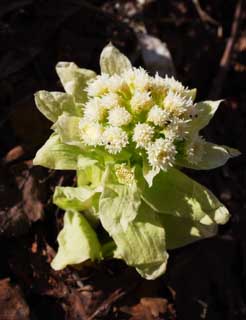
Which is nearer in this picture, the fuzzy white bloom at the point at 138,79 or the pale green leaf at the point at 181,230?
the fuzzy white bloom at the point at 138,79

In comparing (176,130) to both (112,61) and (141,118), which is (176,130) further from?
(112,61)

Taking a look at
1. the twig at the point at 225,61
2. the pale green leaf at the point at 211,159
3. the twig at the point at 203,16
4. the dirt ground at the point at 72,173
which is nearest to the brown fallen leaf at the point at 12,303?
the dirt ground at the point at 72,173

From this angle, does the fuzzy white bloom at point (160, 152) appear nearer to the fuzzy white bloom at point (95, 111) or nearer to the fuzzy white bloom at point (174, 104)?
the fuzzy white bloom at point (174, 104)

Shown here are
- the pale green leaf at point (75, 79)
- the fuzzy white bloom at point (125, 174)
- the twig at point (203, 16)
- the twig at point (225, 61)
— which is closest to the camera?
the fuzzy white bloom at point (125, 174)

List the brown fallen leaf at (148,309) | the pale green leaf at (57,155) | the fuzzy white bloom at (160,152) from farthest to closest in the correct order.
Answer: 1. the brown fallen leaf at (148,309)
2. the pale green leaf at (57,155)
3. the fuzzy white bloom at (160,152)

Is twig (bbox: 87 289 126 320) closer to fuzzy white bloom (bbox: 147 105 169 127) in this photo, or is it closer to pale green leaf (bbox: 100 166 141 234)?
pale green leaf (bbox: 100 166 141 234)

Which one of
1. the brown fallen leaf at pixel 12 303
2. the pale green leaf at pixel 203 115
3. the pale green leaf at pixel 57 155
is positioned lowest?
the brown fallen leaf at pixel 12 303

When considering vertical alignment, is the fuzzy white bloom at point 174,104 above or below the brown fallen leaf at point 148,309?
above
